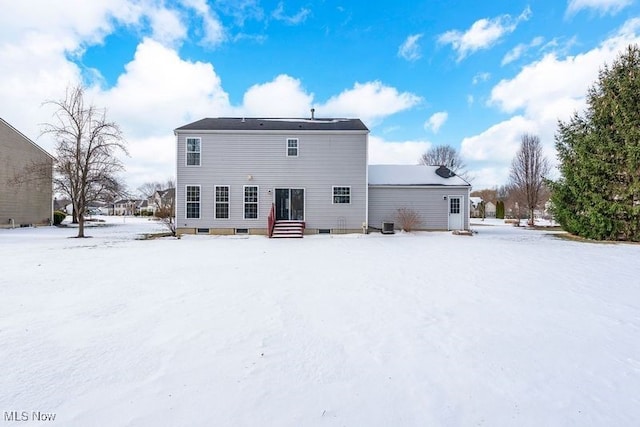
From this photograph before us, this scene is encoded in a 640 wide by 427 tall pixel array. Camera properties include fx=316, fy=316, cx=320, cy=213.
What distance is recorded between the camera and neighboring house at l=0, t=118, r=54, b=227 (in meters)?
20.6

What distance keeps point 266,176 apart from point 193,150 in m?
4.04

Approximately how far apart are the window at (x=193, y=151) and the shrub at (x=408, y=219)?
37.8 ft

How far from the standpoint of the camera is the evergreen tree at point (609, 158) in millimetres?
14742

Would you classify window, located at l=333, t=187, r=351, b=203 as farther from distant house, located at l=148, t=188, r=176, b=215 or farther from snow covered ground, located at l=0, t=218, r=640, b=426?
snow covered ground, located at l=0, t=218, r=640, b=426

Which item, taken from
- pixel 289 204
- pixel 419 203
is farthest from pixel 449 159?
pixel 289 204

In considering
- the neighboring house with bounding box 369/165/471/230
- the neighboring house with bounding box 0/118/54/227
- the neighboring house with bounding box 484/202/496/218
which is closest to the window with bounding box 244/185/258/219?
the neighboring house with bounding box 369/165/471/230

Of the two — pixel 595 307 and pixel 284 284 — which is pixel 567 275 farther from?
pixel 284 284

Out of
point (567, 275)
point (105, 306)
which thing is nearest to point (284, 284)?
point (105, 306)

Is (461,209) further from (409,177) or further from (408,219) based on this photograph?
(409,177)

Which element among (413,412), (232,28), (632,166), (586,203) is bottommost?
(413,412)

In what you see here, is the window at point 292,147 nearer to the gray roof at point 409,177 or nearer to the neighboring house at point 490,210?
the gray roof at point 409,177

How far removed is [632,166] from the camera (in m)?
14.5

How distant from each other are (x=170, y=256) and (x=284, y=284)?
5050mm

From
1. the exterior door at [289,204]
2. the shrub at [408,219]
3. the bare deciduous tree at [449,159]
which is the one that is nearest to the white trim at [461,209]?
the shrub at [408,219]
